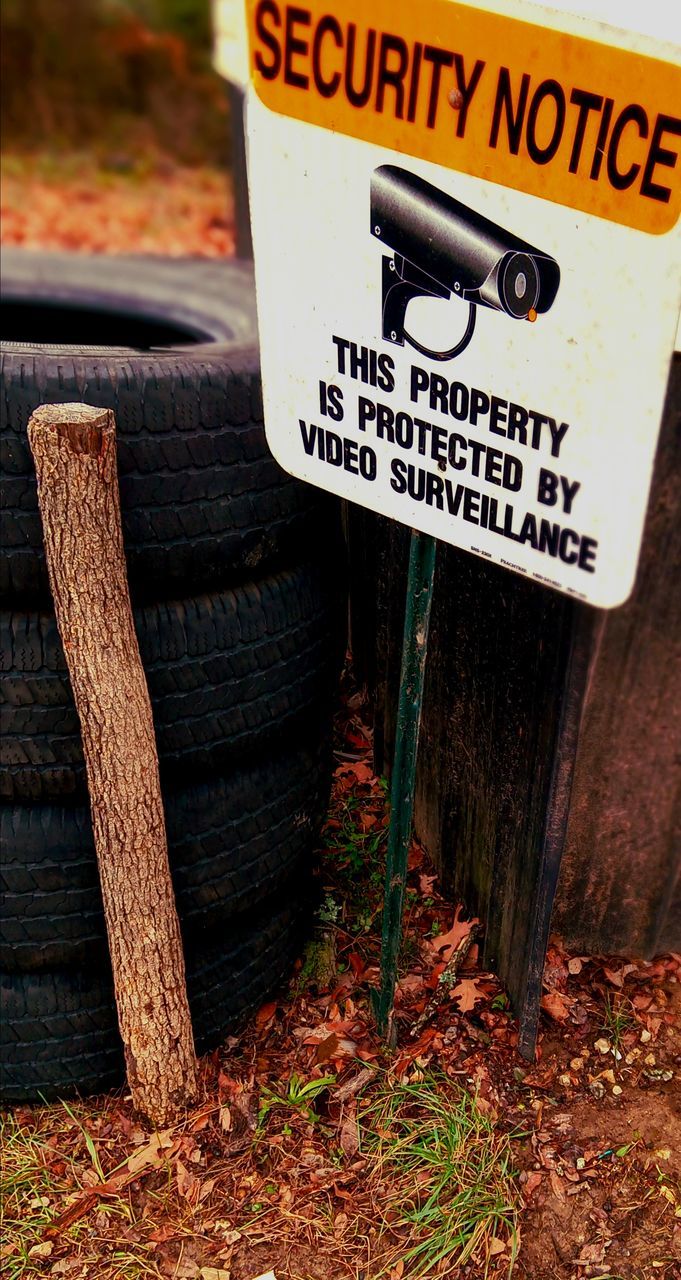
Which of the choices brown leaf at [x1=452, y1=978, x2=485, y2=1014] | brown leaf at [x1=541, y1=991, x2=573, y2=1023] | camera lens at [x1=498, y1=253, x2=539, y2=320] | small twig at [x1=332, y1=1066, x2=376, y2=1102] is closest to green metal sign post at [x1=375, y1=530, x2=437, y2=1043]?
small twig at [x1=332, y1=1066, x2=376, y2=1102]

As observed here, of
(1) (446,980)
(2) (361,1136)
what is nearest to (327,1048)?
(2) (361,1136)

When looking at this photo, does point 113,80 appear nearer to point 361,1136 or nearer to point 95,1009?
point 95,1009

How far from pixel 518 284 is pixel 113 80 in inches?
460

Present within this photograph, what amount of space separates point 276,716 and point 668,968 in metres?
1.38

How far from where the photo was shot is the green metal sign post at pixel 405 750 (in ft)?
7.57

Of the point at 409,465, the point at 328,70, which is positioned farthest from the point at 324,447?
the point at 328,70

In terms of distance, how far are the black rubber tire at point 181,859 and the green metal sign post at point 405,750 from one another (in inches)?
13.5

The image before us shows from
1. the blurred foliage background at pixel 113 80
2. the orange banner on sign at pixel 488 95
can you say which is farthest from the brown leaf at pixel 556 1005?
the blurred foliage background at pixel 113 80

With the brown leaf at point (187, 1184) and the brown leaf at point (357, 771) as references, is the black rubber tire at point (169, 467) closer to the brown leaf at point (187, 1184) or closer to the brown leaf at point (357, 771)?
the brown leaf at point (357, 771)

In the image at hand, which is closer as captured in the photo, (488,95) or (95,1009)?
(488,95)

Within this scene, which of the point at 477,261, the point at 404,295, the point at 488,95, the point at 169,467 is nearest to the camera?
the point at 488,95

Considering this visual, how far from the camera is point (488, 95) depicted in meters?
1.67

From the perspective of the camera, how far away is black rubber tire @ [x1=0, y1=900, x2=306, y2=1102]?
9.06 ft

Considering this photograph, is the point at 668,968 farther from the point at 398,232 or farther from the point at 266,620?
the point at 398,232
